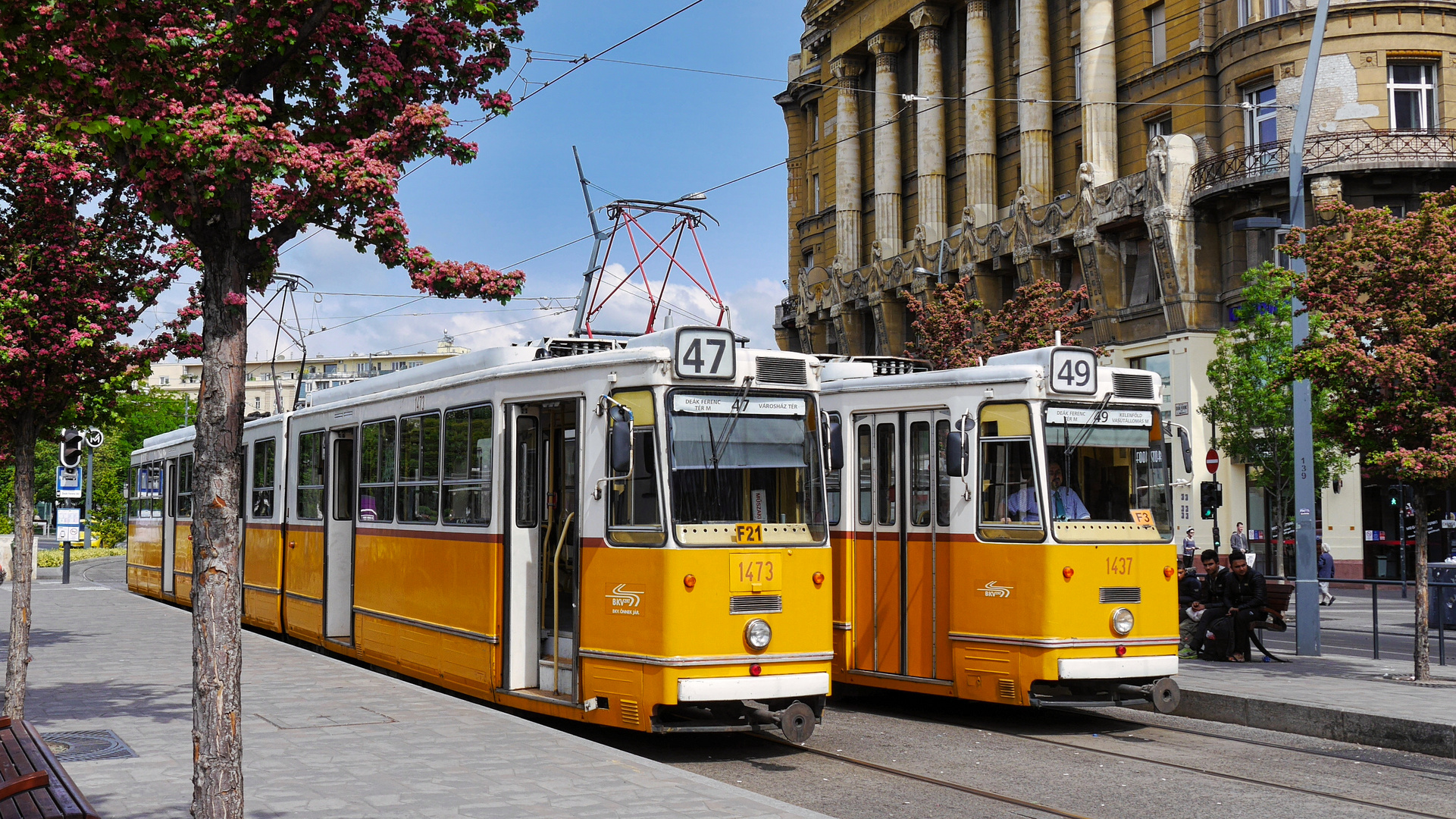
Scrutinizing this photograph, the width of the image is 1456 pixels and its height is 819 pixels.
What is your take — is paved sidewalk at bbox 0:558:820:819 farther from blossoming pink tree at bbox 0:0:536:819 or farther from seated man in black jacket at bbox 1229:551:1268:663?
seated man in black jacket at bbox 1229:551:1268:663

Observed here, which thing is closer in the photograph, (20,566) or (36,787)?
(36,787)

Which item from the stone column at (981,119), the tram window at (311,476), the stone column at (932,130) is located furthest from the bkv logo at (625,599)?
the stone column at (932,130)

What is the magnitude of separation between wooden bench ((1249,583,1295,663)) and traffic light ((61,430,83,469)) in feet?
67.9

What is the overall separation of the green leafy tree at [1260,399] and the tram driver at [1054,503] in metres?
23.9

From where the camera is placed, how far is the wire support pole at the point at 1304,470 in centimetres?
1725

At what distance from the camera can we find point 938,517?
1217 cm

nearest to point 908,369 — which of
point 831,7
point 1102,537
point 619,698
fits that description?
point 1102,537

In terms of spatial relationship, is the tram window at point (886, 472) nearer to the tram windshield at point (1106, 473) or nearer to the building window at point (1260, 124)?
the tram windshield at point (1106, 473)

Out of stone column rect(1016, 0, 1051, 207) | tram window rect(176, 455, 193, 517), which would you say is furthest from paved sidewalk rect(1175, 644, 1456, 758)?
stone column rect(1016, 0, 1051, 207)

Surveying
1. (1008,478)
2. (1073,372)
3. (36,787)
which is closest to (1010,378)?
(1073,372)

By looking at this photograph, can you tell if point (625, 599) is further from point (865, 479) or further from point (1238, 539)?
point (1238, 539)

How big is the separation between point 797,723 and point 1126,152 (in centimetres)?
3429

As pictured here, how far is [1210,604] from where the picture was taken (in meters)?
16.6

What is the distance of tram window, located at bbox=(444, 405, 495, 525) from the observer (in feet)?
38.2
